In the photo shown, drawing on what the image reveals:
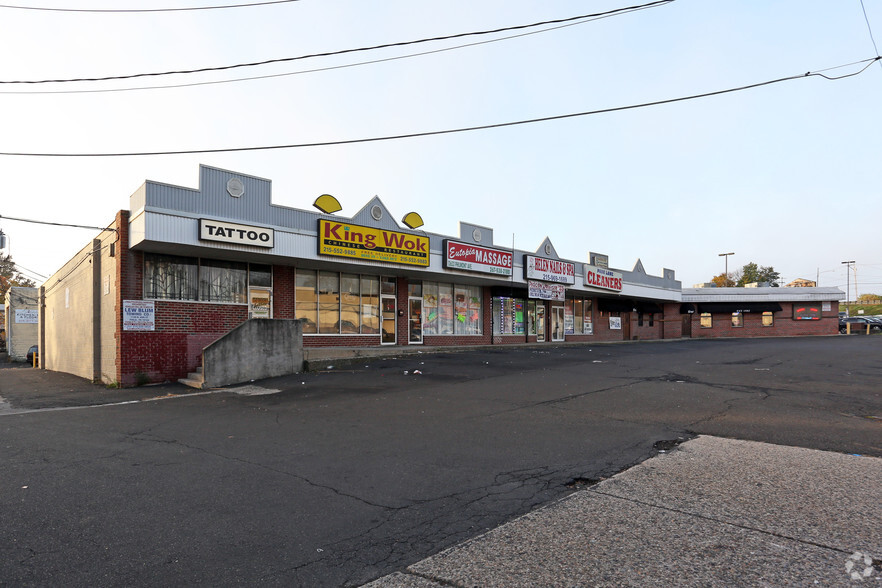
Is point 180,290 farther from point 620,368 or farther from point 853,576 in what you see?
point 853,576

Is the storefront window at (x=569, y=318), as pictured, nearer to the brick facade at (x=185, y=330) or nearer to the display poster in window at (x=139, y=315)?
the brick facade at (x=185, y=330)

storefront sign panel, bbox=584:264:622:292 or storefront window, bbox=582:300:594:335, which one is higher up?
storefront sign panel, bbox=584:264:622:292

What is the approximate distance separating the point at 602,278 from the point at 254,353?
24.0 meters

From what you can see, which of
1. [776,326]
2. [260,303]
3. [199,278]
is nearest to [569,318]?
[260,303]

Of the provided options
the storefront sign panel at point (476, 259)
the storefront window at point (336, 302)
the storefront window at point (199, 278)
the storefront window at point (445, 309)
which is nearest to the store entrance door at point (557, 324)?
the storefront sign panel at point (476, 259)

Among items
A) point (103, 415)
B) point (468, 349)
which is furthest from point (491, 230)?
point (103, 415)

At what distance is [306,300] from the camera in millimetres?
19188

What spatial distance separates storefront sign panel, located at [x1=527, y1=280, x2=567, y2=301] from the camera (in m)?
27.3

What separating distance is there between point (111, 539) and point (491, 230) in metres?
22.6

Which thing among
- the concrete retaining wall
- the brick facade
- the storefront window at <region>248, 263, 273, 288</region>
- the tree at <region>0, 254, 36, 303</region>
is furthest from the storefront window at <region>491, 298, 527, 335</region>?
the tree at <region>0, 254, 36, 303</region>

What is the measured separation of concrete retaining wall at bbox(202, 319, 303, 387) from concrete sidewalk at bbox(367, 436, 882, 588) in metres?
11.9

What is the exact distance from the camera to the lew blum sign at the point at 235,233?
14727 millimetres

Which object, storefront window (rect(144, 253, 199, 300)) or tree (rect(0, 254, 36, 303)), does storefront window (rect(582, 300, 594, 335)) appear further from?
tree (rect(0, 254, 36, 303))

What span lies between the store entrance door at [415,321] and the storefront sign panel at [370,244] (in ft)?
9.93
